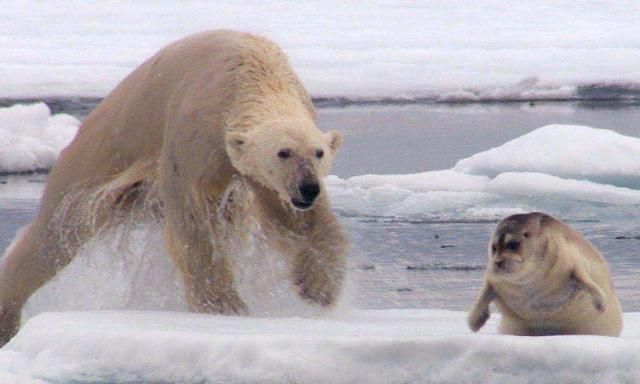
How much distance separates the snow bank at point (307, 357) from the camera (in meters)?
3.67

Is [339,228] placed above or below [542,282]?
below

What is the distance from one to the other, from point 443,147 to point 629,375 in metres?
8.79

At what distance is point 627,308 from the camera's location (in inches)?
255

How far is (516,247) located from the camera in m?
4.21

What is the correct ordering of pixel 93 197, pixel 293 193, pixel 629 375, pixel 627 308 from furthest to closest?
pixel 627 308
pixel 93 197
pixel 293 193
pixel 629 375

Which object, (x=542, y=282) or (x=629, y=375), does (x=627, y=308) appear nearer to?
(x=542, y=282)

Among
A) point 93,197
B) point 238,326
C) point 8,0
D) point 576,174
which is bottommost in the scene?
point 8,0

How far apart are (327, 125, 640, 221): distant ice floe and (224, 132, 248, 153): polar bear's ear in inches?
163

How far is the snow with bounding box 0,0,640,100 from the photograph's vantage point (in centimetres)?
1527

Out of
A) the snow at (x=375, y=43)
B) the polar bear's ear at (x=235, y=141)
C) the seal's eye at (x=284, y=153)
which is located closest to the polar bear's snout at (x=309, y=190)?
Result: the seal's eye at (x=284, y=153)

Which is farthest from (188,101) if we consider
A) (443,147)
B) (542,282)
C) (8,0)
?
(8,0)

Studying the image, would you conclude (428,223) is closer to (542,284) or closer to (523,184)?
(523,184)

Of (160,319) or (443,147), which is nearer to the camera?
(160,319)

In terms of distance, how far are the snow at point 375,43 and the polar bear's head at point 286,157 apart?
32.0ft
